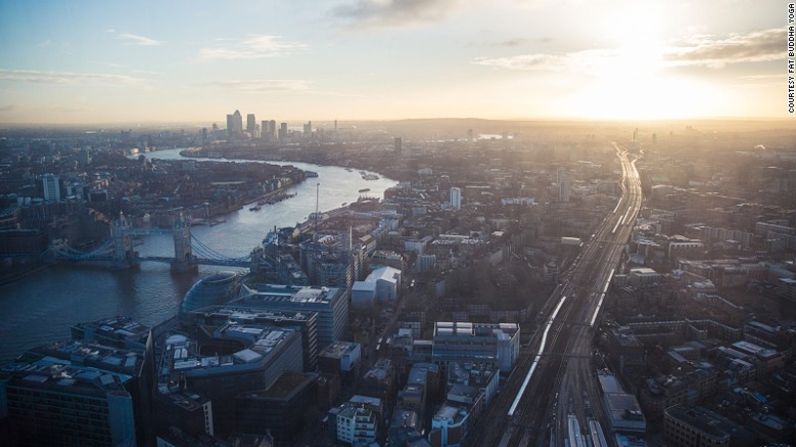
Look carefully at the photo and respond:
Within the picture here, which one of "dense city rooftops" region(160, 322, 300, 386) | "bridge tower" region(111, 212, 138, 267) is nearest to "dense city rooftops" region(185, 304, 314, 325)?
"dense city rooftops" region(160, 322, 300, 386)

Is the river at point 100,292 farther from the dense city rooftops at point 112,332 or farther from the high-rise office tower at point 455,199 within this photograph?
the high-rise office tower at point 455,199

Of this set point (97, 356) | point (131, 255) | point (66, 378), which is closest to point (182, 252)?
point (131, 255)

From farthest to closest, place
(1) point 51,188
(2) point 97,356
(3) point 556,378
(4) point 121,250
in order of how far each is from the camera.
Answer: (1) point 51,188
(4) point 121,250
(3) point 556,378
(2) point 97,356

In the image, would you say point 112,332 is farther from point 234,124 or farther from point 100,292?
point 234,124

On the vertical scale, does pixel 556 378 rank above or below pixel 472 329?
below

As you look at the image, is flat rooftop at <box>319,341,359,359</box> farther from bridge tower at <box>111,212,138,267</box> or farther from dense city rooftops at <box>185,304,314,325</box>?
bridge tower at <box>111,212,138,267</box>

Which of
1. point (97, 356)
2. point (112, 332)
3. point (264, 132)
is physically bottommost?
point (112, 332)

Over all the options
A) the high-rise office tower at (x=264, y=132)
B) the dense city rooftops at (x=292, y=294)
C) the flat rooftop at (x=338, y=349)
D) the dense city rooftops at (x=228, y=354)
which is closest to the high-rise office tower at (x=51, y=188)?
the dense city rooftops at (x=292, y=294)
